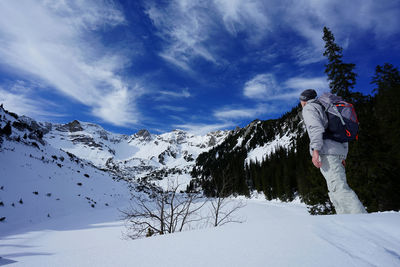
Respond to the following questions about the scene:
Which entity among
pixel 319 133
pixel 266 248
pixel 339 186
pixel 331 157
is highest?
pixel 319 133

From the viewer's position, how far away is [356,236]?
1810 mm

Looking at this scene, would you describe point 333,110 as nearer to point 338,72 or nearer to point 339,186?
point 339,186

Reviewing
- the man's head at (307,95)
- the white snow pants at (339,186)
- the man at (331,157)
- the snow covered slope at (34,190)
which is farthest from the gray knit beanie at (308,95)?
the snow covered slope at (34,190)

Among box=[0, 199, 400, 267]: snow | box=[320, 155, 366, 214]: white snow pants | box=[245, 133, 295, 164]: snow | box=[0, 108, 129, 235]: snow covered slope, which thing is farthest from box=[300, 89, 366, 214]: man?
box=[245, 133, 295, 164]: snow

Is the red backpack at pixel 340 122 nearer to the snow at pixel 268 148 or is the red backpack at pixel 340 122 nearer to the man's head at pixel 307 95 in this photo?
the man's head at pixel 307 95

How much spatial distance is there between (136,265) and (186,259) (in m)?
0.43

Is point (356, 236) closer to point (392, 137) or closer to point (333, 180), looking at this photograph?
point (333, 180)

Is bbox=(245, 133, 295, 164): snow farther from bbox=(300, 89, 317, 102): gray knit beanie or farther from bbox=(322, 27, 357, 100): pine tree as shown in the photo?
bbox=(300, 89, 317, 102): gray knit beanie

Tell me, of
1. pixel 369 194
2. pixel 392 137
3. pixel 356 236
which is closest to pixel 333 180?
pixel 356 236

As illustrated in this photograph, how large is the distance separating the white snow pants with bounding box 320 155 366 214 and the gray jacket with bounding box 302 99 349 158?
0.12 metres

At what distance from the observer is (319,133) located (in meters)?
3.02

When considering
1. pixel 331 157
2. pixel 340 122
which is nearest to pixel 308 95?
pixel 340 122

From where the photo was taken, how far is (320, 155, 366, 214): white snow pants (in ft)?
9.95

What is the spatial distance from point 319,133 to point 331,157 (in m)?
0.52
